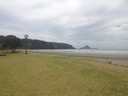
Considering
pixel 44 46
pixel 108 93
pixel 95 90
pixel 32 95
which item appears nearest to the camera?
pixel 32 95

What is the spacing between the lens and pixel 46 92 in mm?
3820

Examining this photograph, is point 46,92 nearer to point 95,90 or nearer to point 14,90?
point 14,90

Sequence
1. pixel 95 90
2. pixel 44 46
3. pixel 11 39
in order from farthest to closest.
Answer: pixel 44 46, pixel 11 39, pixel 95 90

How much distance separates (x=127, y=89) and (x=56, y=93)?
12.9 ft

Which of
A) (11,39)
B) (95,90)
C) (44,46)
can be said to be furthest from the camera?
(44,46)

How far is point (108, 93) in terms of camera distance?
12.5 ft

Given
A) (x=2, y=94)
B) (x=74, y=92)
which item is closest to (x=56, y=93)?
(x=74, y=92)

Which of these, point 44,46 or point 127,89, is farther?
point 44,46

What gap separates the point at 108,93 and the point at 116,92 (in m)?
0.46

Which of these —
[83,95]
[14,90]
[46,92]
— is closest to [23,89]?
[14,90]

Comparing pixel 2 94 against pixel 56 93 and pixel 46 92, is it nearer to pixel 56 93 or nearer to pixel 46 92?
pixel 46 92

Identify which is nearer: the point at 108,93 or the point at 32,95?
the point at 32,95

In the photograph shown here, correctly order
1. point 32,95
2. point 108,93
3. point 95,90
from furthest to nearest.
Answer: point 95,90 → point 108,93 → point 32,95

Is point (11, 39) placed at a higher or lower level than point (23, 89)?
higher
